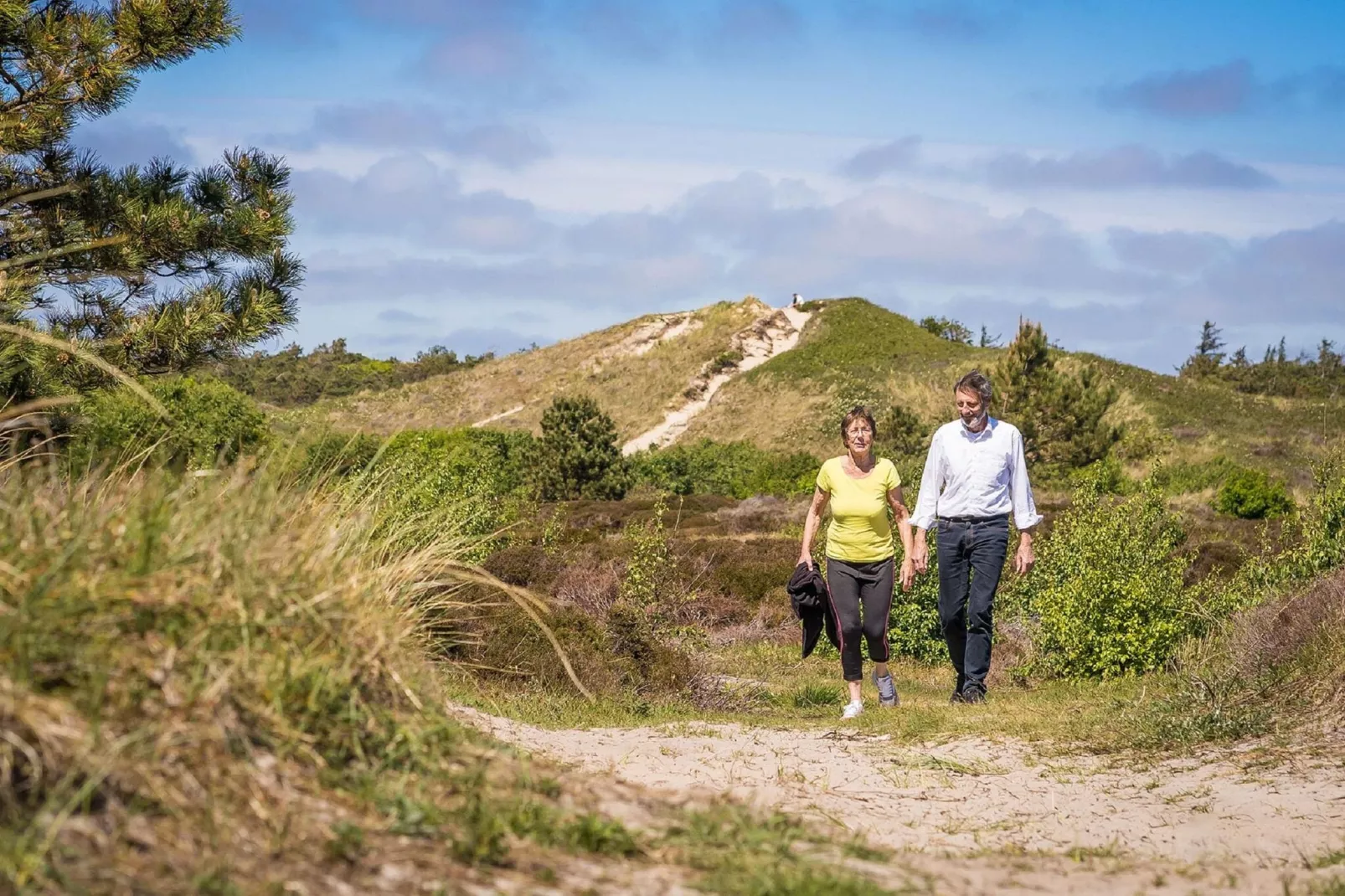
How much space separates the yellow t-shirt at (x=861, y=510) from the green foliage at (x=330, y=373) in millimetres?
65296

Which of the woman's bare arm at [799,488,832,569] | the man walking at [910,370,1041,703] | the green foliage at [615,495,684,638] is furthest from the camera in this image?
the green foliage at [615,495,684,638]

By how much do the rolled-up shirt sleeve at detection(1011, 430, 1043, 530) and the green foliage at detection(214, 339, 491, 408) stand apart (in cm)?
6543

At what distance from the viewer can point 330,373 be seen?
94.8 metres

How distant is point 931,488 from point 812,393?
4901 cm

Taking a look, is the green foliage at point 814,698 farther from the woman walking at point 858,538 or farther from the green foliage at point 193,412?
the green foliage at point 193,412

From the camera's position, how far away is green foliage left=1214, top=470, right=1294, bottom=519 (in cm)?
2912

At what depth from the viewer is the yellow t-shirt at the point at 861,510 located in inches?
324

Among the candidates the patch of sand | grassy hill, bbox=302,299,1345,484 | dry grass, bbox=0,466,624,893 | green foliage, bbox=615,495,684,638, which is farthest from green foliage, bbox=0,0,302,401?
the patch of sand

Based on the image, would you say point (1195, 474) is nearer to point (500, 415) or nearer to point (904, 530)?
point (904, 530)

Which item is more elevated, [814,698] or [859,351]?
[859,351]

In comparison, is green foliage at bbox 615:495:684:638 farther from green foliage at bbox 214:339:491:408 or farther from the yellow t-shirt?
green foliage at bbox 214:339:491:408

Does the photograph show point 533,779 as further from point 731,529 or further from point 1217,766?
point 731,529

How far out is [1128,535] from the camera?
34.7 ft

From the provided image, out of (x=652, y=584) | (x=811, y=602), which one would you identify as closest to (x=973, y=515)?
(x=811, y=602)
